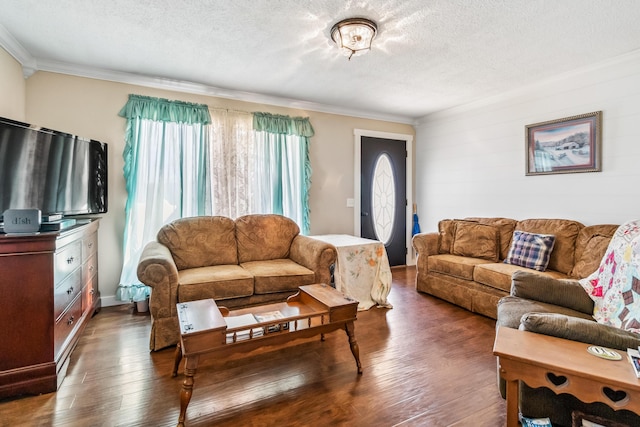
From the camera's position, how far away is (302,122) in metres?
4.20

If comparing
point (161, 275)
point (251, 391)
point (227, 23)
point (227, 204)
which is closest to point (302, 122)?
point (227, 204)

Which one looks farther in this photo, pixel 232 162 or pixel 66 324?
pixel 232 162

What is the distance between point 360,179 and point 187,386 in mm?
3694

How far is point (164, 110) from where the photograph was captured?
3414mm

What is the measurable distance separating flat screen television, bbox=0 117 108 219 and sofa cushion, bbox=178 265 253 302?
1111 millimetres

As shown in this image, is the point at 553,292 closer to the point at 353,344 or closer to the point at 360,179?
the point at 353,344

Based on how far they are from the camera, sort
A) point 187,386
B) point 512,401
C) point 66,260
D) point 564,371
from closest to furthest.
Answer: point 564,371 < point 512,401 < point 187,386 < point 66,260

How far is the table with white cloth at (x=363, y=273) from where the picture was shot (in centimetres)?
329

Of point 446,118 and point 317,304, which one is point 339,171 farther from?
point 317,304

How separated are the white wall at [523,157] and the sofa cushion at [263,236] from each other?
258 cm

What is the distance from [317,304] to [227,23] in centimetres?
220

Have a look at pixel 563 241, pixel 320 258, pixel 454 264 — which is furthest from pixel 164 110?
pixel 563 241

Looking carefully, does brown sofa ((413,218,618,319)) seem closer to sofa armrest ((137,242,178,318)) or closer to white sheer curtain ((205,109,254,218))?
white sheer curtain ((205,109,254,218))

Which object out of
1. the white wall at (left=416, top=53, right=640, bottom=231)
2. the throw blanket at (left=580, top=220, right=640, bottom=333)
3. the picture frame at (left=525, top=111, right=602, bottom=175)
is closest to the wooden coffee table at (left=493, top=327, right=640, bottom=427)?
the throw blanket at (left=580, top=220, right=640, bottom=333)
